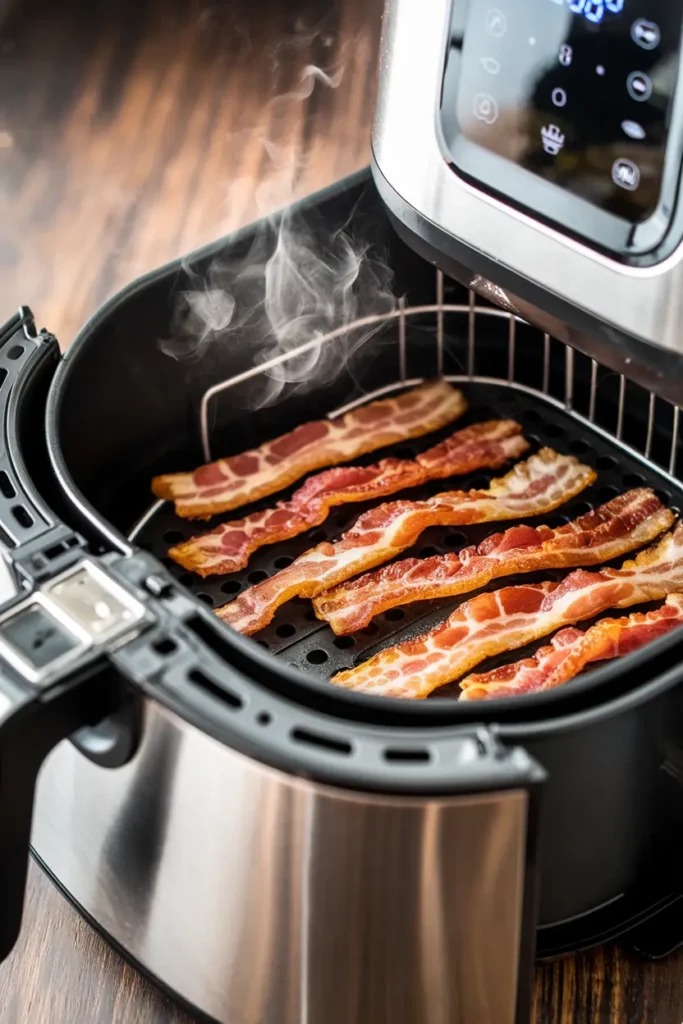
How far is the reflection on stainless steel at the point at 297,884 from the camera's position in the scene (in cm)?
64

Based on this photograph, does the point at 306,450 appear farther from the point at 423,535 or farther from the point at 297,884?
the point at 297,884

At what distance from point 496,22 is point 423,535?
414mm

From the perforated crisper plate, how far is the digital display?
350mm

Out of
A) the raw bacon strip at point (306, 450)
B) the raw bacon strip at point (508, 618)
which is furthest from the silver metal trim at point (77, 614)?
the raw bacon strip at point (306, 450)

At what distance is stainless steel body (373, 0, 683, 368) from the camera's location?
72 cm

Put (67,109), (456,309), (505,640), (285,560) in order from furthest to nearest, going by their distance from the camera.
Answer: (67,109)
(456,309)
(285,560)
(505,640)

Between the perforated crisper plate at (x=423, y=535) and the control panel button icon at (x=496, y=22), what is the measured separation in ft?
1.34

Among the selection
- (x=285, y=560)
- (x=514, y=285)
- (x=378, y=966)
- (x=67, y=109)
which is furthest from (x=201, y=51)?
(x=378, y=966)

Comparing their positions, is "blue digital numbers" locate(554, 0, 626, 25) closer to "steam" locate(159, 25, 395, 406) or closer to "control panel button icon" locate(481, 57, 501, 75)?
"control panel button icon" locate(481, 57, 501, 75)

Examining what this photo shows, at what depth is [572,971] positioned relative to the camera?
2.77 feet

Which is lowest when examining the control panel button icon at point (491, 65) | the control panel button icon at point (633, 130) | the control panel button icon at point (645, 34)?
the control panel button icon at point (633, 130)

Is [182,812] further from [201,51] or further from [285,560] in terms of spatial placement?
[201,51]

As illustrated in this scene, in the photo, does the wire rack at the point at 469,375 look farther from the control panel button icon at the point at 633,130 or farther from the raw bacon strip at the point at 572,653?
the control panel button icon at the point at 633,130

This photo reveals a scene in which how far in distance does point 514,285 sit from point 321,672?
31 centimetres
